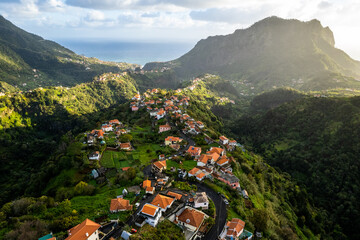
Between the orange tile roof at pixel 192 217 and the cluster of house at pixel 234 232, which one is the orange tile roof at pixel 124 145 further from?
the cluster of house at pixel 234 232

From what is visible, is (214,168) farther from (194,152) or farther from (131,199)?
(131,199)

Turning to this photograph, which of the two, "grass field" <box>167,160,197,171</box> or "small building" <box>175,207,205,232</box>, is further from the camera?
"grass field" <box>167,160,197,171</box>

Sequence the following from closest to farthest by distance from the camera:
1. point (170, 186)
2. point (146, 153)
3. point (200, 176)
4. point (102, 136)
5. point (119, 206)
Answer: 1. point (119, 206)
2. point (170, 186)
3. point (200, 176)
4. point (146, 153)
5. point (102, 136)

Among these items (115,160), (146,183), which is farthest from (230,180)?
(115,160)

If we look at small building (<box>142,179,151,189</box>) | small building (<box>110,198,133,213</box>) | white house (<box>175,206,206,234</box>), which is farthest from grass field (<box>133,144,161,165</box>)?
white house (<box>175,206,206,234</box>)

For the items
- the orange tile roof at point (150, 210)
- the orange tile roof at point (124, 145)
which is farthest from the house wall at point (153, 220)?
the orange tile roof at point (124, 145)

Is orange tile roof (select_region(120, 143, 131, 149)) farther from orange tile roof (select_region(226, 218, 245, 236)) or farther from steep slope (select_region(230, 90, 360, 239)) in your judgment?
steep slope (select_region(230, 90, 360, 239))
